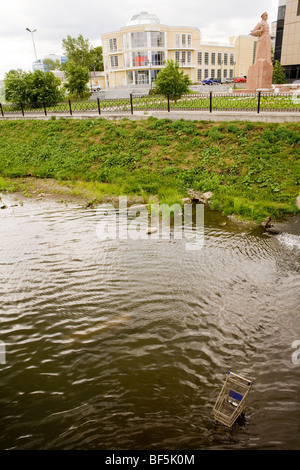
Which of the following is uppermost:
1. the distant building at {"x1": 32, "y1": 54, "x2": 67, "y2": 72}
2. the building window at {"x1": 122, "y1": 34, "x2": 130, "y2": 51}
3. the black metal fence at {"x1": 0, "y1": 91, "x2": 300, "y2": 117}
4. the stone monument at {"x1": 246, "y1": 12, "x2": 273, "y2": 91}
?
the distant building at {"x1": 32, "y1": 54, "x2": 67, "y2": 72}

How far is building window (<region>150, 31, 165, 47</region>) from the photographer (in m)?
51.8

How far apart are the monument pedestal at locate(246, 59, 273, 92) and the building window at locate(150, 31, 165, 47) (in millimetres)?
34458

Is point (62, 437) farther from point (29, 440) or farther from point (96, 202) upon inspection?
point (96, 202)

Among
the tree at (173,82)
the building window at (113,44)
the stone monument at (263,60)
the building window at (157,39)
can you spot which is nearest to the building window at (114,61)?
the building window at (113,44)

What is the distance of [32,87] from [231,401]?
102 ft

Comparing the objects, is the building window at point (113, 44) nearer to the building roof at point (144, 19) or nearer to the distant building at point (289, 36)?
the building roof at point (144, 19)

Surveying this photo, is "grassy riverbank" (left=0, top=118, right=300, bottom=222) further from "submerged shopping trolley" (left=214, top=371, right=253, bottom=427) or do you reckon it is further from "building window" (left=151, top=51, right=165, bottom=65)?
"building window" (left=151, top=51, right=165, bottom=65)

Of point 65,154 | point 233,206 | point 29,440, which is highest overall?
point 65,154

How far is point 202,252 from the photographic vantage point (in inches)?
328

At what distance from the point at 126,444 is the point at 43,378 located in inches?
70.1

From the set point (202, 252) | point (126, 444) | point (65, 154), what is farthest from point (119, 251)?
point (65, 154)

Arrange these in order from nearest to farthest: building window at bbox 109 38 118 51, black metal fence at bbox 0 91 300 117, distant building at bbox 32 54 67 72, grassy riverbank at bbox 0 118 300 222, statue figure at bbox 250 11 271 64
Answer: grassy riverbank at bbox 0 118 300 222
black metal fence at bbox 0 91 300 117
statue figure at bbox 250 11 271 64
building window at bbox 109 38 118 51
distant building at bbox 32 54 67 72

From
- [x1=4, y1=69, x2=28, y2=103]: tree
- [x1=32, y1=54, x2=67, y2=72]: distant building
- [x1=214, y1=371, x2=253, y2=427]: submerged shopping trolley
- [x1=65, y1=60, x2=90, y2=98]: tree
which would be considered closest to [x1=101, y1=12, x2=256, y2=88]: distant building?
[x1=65, y1=60, x2=90, y2=98]: tree

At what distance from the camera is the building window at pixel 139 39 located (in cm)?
5131
